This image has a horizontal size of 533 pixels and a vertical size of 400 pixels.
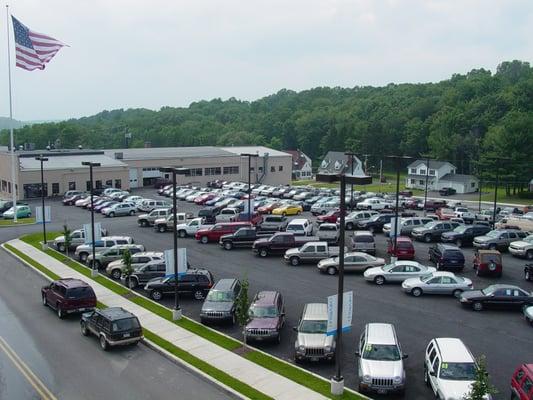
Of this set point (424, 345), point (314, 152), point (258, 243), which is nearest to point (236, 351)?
point (424, 345)

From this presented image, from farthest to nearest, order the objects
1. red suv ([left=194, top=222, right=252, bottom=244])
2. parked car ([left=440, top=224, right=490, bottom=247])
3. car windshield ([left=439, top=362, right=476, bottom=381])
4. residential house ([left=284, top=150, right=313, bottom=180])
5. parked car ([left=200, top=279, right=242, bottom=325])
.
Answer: residential house ([left=284, top=150, right=313, bottom=180])
red suv ([left=194, top=222, right=252, bottom=244])
parked car ([left=440, top=224, right=490, bottom=247])
parked car ([left=200, top=279, right=242, bottom=325])
car windshield ([left=439, top=362, right=476, bottom=381])

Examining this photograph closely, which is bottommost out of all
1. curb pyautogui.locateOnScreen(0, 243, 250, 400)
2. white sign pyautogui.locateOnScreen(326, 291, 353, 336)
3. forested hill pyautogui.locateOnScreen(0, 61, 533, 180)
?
curb pyautogui.locateOnScreen(0, 243, 250, 400)

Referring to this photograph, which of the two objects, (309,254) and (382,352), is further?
(309,254)

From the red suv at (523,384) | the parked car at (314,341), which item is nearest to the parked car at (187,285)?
the parked car at (314,341)

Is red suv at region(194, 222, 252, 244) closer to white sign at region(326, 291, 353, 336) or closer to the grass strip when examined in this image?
the grass strip

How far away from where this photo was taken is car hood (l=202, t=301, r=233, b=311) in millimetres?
24244

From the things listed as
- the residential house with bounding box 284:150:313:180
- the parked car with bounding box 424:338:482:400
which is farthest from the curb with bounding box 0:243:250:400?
the residential house with bounding box 284:150:313:180

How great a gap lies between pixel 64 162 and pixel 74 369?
57.3 meters

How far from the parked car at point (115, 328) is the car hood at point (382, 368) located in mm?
8743

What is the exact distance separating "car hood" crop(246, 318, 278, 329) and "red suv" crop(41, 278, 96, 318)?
318 inches

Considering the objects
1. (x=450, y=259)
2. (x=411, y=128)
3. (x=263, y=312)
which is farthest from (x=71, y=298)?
(x=411, y=128)

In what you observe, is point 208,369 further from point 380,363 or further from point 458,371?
point 458,371

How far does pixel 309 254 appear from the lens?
34406mm

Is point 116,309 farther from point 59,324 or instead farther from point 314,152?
point 314,152
